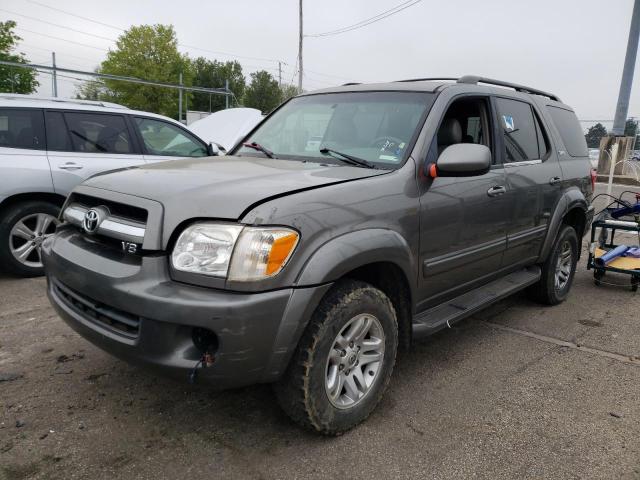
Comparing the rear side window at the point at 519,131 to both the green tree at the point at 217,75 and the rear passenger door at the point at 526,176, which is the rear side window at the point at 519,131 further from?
the green tree at the point at 217,75

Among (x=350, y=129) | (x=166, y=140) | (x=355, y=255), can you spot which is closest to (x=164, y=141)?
(x=166, y=140)

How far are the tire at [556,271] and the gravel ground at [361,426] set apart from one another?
832 millimetres

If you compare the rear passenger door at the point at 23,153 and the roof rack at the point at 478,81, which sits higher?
the roof rack at the point at 478,81

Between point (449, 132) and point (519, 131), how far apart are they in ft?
3.29

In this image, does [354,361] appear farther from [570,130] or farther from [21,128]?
[21,128]

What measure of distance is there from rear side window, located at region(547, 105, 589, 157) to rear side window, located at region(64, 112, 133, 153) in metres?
4.44

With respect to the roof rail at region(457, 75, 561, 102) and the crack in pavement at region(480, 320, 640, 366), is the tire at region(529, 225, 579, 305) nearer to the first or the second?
the crack in pavement at region(480, 320, 640, 366)

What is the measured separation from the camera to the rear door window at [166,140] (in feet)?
19.0

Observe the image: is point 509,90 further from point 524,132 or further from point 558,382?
point 558,382

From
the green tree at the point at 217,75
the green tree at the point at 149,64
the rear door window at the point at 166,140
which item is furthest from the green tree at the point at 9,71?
the green tree at the point at 217,75

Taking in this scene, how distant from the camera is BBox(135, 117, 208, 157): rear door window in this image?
580cm

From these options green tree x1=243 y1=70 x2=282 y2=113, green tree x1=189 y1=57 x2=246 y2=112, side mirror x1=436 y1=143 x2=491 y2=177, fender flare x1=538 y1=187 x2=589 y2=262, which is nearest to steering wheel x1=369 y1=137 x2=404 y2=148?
side mirror x1=436 y1=143 x2=491 y2=177

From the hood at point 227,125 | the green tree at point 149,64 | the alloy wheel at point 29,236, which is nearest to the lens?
the alloy wheel at point 29,236

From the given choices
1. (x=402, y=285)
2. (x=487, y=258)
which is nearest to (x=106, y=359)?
(x=402, y=285)
